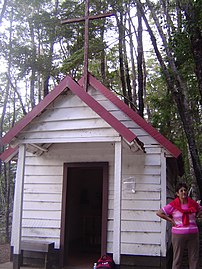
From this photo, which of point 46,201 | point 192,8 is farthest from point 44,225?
point 192,8

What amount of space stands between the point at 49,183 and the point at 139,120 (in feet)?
7.87

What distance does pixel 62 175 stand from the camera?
24.1ft

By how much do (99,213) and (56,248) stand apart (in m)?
3.37

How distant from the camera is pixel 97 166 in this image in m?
7.16

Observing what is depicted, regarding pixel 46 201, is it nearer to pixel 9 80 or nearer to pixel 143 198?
pixel 143 198

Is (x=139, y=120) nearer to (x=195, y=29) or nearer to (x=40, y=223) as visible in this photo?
(x=195, y=29)

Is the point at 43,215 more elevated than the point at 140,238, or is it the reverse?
the point at 43,215

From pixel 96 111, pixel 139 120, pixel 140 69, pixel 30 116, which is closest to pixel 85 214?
pixel 139 120

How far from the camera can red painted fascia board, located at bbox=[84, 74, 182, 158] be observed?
6480 mm

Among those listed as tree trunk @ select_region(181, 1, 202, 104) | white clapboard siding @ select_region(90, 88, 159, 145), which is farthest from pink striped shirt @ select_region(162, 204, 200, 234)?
tree trunk @ select_region(181, 1, 202, 104)

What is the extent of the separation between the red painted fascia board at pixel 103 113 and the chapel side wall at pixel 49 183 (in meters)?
1.65

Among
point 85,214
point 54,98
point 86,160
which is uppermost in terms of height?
point 54,98

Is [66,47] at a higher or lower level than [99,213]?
higher

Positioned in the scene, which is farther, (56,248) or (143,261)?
(56,248)
